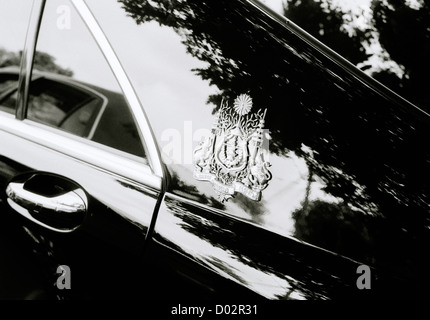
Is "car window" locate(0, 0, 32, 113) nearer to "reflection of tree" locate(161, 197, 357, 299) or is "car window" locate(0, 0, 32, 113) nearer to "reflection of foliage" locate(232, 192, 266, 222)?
"reflection of tree" locate(161, 197, 357, 299)

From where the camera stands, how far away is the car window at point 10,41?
1550 mm

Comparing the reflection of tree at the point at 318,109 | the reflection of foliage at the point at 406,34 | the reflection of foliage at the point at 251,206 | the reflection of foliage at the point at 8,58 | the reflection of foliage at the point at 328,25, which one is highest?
the reflection of foliage at the point at 406,34

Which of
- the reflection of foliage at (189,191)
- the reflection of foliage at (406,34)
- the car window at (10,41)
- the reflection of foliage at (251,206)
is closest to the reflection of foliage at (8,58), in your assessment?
the car window at (10,41)

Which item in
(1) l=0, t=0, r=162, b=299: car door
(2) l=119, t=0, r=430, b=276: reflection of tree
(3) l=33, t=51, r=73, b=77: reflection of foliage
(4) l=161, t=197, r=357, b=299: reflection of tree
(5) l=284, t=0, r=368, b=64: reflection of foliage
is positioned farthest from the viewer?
(5) l=284, t=0, r=368, b=64: reflection of foliage

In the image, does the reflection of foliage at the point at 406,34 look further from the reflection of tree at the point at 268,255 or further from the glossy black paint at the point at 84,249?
the glossy black paint at the point at 84,249

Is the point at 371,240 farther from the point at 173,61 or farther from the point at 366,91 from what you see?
the point at 173,61

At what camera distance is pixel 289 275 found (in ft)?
3.67

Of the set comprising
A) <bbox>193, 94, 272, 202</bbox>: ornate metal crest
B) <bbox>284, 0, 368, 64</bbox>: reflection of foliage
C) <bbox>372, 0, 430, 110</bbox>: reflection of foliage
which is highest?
<bbox>372, 0, 430, 110</bbox>: reflection of foliage

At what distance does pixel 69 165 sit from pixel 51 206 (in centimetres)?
15

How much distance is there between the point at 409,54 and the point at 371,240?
929mm

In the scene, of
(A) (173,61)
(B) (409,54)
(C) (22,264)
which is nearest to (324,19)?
(B) (409,54)

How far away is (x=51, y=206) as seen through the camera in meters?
1.37

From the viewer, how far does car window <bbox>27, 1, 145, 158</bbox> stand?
139cm

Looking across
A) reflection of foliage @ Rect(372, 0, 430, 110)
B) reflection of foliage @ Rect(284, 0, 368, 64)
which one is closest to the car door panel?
reflection of foliage @ Rect(284, 0, 368, 64)
